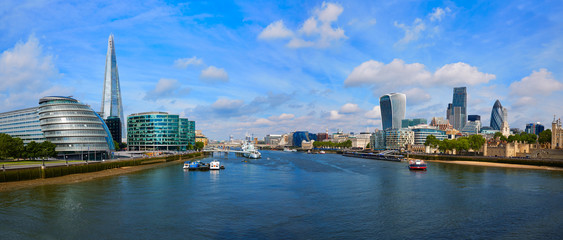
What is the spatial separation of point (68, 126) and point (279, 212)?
319 ft

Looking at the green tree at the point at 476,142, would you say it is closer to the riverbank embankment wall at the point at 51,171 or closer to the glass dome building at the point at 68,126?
the riverbank embankment wall at the point at 51,171

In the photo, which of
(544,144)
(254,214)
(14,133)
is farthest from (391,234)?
(544,144)

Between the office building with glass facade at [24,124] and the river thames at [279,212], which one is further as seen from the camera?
the office building with glass facade at [24,124]

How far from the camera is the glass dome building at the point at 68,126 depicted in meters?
110

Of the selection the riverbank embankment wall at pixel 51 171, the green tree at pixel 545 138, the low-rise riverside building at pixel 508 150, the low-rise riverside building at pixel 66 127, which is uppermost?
the low-rise riverside building at pixel 66 127

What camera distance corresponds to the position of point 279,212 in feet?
134

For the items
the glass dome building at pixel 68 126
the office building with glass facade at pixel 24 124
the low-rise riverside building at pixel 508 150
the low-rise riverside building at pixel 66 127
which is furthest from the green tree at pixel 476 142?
the office building with glass facade at pixel 24 124

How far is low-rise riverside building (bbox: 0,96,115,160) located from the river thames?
58.4 meters

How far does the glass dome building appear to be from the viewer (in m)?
110

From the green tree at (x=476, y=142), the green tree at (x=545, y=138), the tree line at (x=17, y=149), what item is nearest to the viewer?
the tree line at (x=17, y=149)

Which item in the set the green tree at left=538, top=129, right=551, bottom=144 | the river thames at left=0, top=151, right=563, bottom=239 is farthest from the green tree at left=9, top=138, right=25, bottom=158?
the green tree at left=538, top=129, right=551, bottom=144

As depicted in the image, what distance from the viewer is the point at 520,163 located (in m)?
117

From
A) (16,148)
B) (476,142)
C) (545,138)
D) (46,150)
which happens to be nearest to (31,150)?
(46,150)

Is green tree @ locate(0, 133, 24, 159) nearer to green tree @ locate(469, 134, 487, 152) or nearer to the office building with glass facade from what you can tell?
the office building with glass facade
